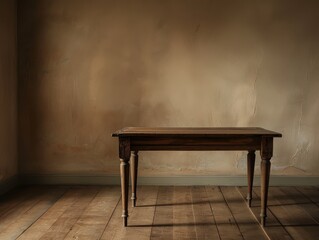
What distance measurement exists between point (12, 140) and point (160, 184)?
1.70 metres

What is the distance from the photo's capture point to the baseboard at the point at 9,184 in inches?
162

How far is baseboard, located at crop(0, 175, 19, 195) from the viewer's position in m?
4.12

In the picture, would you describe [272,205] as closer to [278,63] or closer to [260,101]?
[260,101]

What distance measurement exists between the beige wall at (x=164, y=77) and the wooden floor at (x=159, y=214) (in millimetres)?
413

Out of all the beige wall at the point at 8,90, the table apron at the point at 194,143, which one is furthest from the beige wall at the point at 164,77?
the table apron at the point at 194,143

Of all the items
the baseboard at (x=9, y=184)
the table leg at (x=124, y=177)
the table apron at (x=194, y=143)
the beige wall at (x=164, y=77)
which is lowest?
the baseboard at (x=9, y=184)

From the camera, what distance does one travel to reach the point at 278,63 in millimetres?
4488

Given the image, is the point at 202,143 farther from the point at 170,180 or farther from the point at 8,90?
the point at 8,90

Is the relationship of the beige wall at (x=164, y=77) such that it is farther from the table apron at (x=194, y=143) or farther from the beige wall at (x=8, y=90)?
the table apron at (x=194, y=143)

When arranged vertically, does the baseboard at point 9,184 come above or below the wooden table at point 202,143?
below

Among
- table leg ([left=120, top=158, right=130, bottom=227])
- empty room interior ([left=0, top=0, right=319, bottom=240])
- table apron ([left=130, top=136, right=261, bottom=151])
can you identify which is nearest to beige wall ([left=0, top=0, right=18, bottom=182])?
empty room interior ([left=0, top=0, right=319, bottom=240])

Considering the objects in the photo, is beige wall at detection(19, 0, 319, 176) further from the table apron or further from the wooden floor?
the table apron

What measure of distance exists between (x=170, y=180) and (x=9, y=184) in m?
1.73

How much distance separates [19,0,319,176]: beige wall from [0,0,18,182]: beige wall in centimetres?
12
